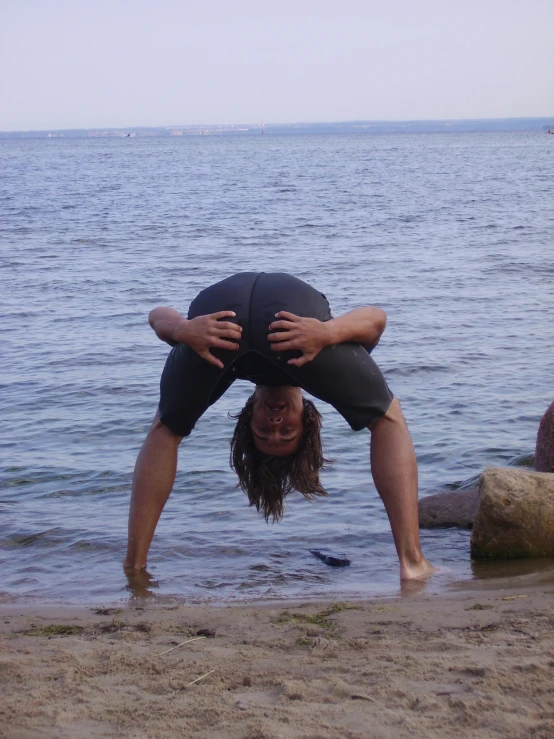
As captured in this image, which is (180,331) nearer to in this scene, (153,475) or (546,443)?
(153,475)

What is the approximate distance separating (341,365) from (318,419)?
0.48 meters

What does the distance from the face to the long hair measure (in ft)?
0.15

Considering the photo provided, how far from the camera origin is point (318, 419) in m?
4.47

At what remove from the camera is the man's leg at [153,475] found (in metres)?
4.50

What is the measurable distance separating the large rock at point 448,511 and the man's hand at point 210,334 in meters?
2.21

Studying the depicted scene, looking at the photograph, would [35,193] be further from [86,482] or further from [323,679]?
[323,679]

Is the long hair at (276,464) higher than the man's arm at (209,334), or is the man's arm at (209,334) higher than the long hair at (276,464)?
the man's arm at (209,334)

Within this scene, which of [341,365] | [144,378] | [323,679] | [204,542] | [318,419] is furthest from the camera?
[144,378]

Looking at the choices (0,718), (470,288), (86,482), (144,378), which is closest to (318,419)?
(0,718)

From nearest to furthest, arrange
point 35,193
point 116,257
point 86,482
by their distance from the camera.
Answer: point 86,482 < point 116,257 < point 35,193

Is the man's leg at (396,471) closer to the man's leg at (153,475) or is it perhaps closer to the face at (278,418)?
the face at (278,418)

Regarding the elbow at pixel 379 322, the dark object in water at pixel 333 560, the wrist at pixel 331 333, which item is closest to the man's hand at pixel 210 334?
the wrist at pixel 331 333

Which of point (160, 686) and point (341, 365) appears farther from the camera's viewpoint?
point (341, 365)

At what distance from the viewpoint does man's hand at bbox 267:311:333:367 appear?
12.9ft
